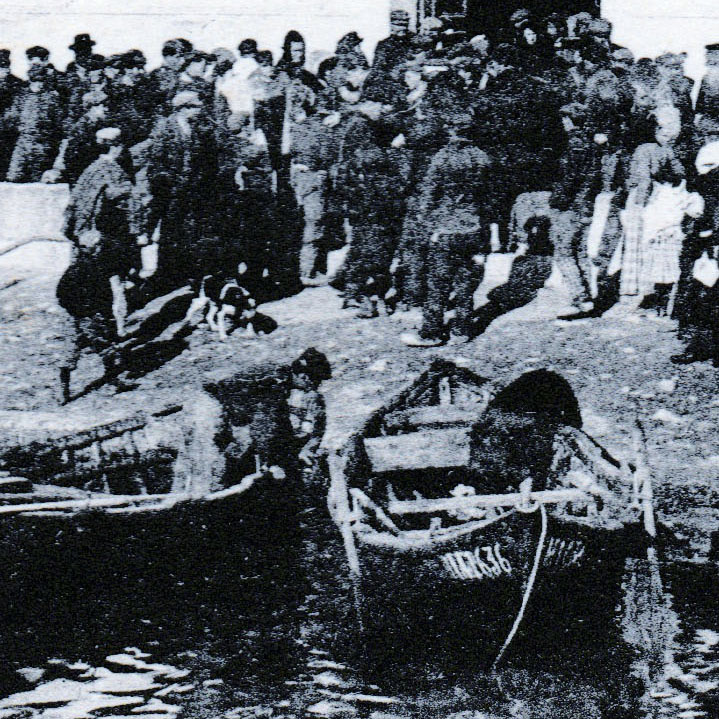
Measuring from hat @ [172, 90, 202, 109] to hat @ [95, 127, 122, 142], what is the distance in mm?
233

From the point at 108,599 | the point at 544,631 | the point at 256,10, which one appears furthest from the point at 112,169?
the point at 544,631

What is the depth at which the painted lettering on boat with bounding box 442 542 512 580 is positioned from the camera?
138 inches

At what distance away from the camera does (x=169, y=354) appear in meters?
3.80

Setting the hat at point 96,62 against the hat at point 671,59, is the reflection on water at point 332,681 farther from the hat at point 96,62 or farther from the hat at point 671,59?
the hat at point 96,62

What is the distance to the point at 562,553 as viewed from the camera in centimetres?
354

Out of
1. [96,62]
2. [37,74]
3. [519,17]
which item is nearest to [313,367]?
[96,62]

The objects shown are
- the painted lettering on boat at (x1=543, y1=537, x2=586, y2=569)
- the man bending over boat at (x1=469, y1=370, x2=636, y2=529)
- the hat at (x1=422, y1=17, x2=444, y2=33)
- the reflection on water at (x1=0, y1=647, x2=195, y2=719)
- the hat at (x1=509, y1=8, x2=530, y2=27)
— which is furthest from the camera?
the hat at (x1=509, y1=8, x2=530, y2=27)

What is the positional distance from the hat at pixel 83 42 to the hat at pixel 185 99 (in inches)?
13.5

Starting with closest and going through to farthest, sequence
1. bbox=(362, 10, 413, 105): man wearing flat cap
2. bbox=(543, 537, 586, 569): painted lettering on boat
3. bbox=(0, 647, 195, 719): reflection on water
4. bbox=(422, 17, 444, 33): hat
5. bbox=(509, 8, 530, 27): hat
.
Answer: bbox=(0, 647, 195, 719): reflection on water → bbox=(543, 537, 586, 569): painted lettering on boat → bbox=(362, 10, 413, 105): man wearing flat cap → bbox=(422, 17, 444, 33): hat → bbox=(509, 8, 530, 27): hat

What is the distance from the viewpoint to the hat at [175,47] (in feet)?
12.8

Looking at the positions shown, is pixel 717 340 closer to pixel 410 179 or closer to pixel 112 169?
pixel 410 179

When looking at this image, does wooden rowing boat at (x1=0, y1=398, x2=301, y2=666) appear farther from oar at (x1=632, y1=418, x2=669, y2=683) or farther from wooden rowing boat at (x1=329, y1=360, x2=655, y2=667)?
oar at (x1=632, y1=418, x2=669, y2=683)

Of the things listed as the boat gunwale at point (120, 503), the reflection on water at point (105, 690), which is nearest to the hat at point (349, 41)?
the boat gunwale at point (120, 503)

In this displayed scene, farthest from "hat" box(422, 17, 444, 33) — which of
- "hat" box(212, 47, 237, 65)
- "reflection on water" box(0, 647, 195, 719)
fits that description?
"reflection on water" box(0, 647, 195, 719)
